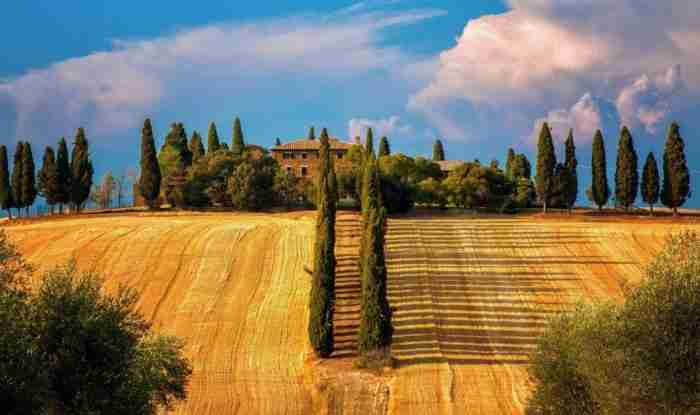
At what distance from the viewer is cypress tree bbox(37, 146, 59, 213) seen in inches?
3324

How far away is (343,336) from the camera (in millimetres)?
43844

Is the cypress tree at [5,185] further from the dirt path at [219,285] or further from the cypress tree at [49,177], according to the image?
the dirt path at [219,285]

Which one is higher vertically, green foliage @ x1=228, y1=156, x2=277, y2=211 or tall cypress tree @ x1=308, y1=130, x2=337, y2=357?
green foliage @ x1=228, y1=156, x2=277, y2=211

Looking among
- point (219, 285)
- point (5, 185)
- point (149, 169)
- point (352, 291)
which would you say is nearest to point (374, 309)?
point (352, 291)

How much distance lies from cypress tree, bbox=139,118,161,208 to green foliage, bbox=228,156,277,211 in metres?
9.27

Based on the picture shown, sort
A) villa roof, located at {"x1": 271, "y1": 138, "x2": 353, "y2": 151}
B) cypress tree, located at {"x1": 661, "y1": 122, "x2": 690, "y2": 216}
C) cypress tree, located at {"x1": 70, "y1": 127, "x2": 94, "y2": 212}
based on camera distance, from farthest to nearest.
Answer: villa roof, located at {"x1": 271, "y1": 138, "x2": 353, "y2": 151}
cypress tree, located at {"x1": 70, "y1": 127, "x2": 94, "y2": 212}
cypress tree, located at {"x1": 661, "y1": 122, "x2": 690, "y2": 216}

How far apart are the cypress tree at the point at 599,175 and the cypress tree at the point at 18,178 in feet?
195

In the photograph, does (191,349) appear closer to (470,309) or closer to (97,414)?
(470,309)

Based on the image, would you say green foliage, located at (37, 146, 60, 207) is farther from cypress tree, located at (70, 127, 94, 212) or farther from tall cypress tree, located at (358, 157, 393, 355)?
tall cypress tree, located at (358, 157, 393, 355)

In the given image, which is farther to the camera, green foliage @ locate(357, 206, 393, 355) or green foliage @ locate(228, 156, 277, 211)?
green foliage @ locate(228, 156, 277, 211)

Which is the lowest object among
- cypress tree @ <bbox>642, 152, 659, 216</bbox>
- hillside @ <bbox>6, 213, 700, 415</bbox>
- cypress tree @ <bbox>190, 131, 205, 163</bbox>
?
hillside @ <bbox>6, 213, 700, 415</bbox>

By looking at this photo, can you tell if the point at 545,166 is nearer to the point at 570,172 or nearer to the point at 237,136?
the point at 570,172

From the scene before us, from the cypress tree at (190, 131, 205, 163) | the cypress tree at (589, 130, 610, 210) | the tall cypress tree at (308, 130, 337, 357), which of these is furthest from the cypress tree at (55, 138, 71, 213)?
the cypress tree at (589, 130, 610, 210)

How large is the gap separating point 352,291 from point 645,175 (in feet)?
145
